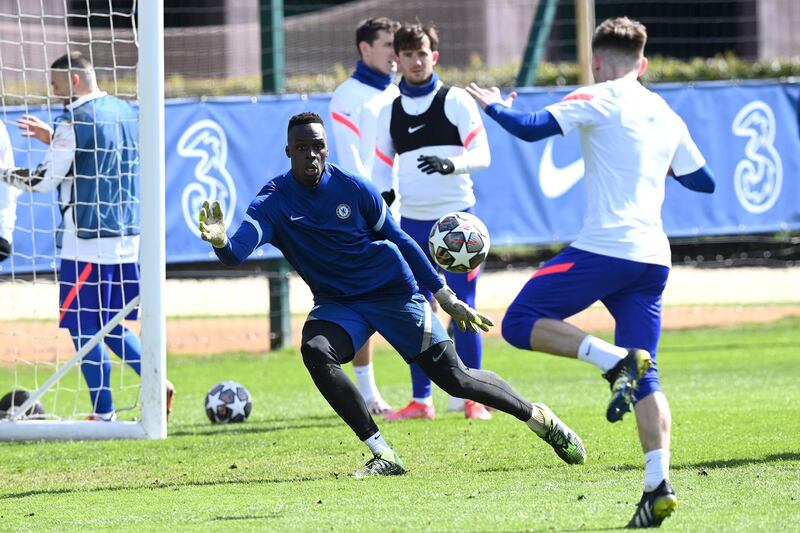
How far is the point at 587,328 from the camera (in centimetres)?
1620

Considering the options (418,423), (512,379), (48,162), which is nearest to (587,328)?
(512,379)

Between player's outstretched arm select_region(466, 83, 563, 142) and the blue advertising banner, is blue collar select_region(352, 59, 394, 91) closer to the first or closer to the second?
player's outstretched arm select_region(466, 83, 563, 142)

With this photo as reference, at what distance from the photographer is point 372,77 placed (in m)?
9.77

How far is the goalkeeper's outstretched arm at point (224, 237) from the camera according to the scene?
6.33 metres

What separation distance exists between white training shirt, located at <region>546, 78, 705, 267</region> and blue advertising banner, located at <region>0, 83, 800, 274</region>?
742cm

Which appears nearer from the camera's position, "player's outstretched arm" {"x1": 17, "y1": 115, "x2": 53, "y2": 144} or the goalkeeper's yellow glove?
the goalkeeper's yellow glove

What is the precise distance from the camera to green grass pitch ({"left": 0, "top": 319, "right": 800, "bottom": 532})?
5875 mm

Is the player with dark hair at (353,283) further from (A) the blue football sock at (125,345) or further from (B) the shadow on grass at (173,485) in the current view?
(A) the blue football sock at (125,345)

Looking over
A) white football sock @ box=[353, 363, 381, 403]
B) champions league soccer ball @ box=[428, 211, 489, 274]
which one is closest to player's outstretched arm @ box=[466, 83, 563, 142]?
champions league soccer ball @ box=[428, 211, 489, 274]

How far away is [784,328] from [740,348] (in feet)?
6.54

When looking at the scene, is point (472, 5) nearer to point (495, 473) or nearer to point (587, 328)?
point (587, 328)

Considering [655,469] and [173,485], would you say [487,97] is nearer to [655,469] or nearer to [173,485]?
[655,469]

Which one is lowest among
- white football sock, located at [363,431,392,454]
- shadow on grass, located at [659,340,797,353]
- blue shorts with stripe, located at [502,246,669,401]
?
shadow on grass, located at [659,340,797,353]

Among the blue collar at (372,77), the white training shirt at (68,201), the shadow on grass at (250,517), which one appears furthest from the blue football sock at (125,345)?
the shadow on grass at (250,517)
